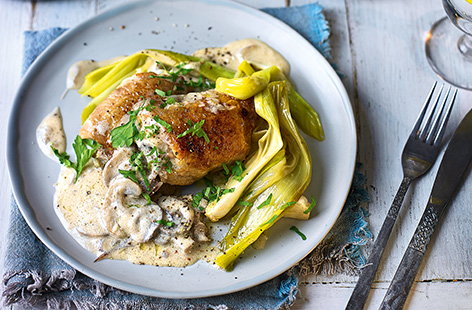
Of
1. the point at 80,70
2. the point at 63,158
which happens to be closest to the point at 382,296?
the point at 63,158

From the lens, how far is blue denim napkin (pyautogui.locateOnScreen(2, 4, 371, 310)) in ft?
10.9

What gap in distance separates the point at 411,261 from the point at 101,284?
1.90 metres

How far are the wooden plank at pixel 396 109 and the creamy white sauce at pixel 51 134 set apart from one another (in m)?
2.05

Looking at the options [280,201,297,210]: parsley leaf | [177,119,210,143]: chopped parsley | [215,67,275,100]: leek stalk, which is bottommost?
[280,201,297,210]: parsley leaf

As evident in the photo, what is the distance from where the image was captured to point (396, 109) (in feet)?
13.5

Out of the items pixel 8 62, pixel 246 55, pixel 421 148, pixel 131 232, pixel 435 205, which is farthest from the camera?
pixel 8 62

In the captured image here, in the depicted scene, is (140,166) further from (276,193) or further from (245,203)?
(276,193)

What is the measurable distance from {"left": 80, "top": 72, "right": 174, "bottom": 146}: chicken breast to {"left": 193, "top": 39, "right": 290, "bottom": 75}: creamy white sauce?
0.58m

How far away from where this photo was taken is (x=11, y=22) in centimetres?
438

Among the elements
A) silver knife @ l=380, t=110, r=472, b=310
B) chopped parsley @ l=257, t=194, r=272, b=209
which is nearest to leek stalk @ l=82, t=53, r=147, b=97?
chopped parsley @ l=257, t=194, r=272, b=209

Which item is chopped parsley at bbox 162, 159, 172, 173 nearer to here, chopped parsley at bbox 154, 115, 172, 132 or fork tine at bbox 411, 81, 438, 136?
chopped parsley at bbox 154, 115, 172, 132

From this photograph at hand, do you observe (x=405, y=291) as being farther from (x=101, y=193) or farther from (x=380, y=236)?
(x=101, y=193)

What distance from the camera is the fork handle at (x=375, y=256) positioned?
3344 mm

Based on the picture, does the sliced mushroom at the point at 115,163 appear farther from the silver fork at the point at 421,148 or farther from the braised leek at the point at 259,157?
the silver fork at the point at 421,148
